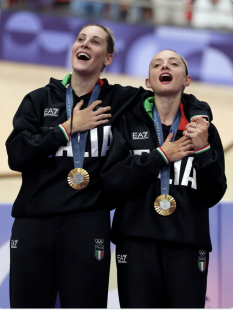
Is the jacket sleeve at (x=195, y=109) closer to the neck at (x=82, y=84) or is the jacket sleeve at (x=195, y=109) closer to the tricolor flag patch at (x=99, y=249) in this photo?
the neck at (x=82, y=84)

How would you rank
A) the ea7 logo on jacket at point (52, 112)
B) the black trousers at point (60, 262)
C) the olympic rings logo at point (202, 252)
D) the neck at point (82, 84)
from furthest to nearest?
the neck at point (82, 84) → the ea7 logo on jacket at point (52, 112) → the olympic rings logo at point (202, 252) → the black trousers at point (60, 262)

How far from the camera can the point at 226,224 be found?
3654 millimetres

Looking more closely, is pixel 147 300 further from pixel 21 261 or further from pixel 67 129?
pixel 67 129

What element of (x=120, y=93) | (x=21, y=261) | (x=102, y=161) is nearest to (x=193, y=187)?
(x=102, y=161)

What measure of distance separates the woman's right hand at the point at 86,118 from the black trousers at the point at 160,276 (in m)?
0.63

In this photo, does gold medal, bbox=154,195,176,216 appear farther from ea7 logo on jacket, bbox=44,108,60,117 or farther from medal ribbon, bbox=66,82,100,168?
ea7 logo on jacket, bbox=44,108,60,117

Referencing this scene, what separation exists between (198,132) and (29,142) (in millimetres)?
857

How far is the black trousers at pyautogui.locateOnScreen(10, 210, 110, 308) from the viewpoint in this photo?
2.39 m

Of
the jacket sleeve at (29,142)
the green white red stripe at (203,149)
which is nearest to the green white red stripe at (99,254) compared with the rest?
the jacket sleeve at (29,142)

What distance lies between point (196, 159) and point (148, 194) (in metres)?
0.31

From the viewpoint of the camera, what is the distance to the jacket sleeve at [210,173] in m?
2.49

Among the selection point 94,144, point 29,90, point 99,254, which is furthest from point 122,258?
point 29,90

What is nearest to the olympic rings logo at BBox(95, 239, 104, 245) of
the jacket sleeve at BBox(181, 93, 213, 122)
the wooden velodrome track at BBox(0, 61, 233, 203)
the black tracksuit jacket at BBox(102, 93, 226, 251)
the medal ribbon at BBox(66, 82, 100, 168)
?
the black tracksuit jacket at BBox(102, 93, 226, 251)

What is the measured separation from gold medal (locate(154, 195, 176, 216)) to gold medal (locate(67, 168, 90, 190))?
38cm
